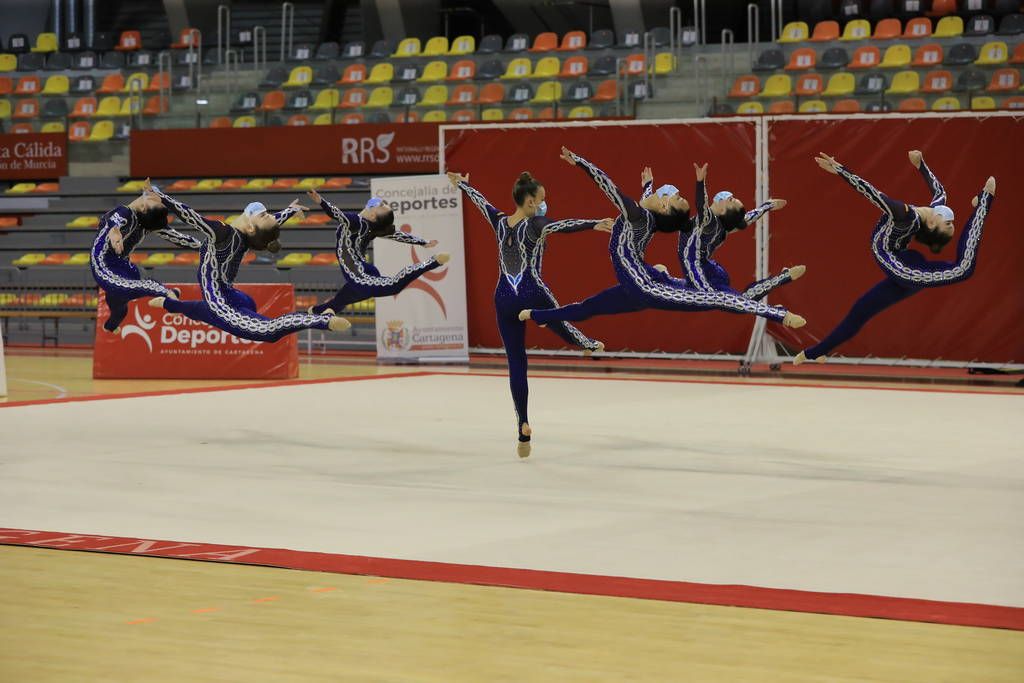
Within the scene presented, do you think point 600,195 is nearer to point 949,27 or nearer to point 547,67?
point 547,67

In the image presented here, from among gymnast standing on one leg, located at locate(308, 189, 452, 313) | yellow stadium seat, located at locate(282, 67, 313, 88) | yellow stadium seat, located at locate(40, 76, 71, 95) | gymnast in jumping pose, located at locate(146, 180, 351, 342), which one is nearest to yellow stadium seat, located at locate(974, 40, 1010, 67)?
yellow stadium seat, located at locate(282, 67, 313, 88)

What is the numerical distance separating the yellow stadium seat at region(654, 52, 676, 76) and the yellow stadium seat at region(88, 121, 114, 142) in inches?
404

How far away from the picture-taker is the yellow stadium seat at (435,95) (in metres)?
23.8

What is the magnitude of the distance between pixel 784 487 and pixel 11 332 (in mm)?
18697

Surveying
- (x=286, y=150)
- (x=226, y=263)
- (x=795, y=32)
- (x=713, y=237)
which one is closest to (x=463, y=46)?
(x=286, y=150)

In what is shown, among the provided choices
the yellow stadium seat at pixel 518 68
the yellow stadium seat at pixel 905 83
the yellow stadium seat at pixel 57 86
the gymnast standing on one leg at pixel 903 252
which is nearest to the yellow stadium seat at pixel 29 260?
the yellow stadium seat at pixel 57 86

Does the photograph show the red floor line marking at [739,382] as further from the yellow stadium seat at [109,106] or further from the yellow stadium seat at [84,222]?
the yellow stadium seat at [109,106]

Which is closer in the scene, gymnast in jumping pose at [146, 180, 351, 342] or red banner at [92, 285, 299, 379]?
gymnast in jumping pose at [146, 180, 351, 342]

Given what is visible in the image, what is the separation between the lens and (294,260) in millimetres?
23203

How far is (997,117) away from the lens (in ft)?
53.0

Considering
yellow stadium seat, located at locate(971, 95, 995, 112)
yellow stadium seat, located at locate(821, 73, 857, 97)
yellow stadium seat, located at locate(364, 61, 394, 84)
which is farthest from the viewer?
yellow stadium seat, located at locate(364, 61, 394, 84)

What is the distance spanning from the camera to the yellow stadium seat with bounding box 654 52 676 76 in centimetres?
2273

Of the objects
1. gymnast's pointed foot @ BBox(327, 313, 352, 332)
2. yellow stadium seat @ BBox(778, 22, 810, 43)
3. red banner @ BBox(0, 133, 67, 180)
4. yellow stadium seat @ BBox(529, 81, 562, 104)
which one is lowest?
gymnast's pointed foot @ BBox(327, 313, 352, 332)

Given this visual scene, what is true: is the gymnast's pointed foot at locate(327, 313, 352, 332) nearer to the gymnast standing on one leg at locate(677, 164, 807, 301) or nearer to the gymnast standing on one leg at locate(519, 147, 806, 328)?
the gymnast standing on one leg at locate(519, 147, 806, 328)
